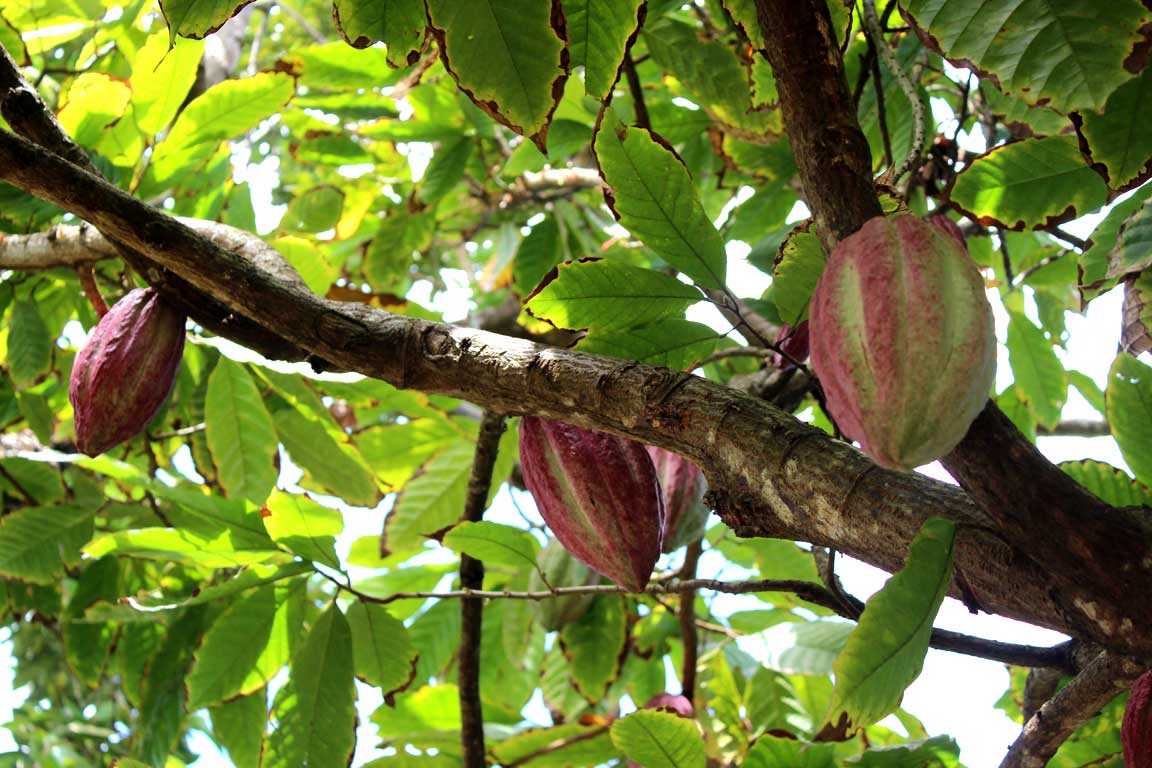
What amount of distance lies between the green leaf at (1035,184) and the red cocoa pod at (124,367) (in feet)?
3.13

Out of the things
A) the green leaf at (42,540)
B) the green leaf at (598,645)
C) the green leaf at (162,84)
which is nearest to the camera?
the green leaf at (162,84)

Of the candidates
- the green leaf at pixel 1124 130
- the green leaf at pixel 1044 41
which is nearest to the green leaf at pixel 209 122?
the green leaf at pixel 1044 41

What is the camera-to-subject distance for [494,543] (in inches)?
53.3

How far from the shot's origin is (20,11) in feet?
7.01

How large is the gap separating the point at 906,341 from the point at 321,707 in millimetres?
1032

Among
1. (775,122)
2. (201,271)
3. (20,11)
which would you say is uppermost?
(20,11)

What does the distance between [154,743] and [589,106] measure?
1552mm

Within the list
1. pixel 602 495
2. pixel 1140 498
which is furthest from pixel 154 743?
pixel 1140 498

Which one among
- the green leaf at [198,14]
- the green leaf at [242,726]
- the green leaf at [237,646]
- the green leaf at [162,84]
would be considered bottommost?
the green leaf at [242,726]

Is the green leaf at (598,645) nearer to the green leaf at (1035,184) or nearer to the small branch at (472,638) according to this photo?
the small branch at (472,638)

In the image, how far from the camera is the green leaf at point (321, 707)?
137cm

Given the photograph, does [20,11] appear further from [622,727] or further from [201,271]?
[622,727]

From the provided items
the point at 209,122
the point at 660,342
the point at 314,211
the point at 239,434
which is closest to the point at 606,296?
the point at 660,342

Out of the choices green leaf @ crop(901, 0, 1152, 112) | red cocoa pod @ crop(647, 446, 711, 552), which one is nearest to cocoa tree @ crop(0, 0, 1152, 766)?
green leaf @ crop(901, 0, 1152, 112)
